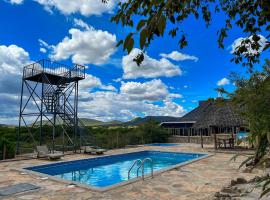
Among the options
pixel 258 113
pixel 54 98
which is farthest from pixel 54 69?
pixel 258 113

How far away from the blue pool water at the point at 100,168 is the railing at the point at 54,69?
5676 millimetres

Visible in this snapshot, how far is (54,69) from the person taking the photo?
16.0 metres

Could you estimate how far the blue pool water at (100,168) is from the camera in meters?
10.8

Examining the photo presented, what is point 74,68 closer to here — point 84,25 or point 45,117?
point 45,117

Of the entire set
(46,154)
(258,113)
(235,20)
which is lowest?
(46,154)

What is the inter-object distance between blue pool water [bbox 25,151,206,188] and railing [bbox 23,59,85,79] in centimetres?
568

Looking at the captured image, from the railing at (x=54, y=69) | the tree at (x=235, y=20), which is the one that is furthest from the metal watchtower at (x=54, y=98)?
the tree at (x=235, y=20)

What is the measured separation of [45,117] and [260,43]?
13.6m

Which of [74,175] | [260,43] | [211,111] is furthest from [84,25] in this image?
[211,111]

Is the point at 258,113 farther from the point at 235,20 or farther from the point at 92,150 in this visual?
the point at 92,150

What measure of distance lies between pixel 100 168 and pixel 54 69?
7.11 m

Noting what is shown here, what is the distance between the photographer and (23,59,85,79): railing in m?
15.4

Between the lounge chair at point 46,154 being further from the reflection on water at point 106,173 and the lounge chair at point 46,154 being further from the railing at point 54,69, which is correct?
the railing at point 54,69

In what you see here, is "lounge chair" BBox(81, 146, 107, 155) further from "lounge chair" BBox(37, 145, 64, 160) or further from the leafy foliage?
the leafy foliage
